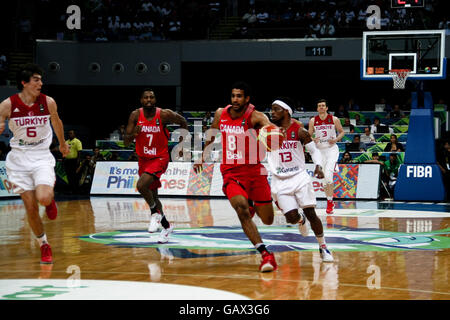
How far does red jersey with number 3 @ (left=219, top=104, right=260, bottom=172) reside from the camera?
25.4 ft

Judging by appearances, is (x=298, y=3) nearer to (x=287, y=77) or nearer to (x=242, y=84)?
(x=287, y=77)

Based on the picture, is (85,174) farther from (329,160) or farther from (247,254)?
(247,254)

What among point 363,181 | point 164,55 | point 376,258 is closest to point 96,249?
point 376,258

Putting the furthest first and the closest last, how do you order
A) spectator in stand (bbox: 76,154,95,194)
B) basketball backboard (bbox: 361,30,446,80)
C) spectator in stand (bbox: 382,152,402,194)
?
spectator in stand (bbox: 76,154,95,194)
spectator in stand (bbox: 382,152,402,194)
basketball backboard (bbox: 361,30,446,80)

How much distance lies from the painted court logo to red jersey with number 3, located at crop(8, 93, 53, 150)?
2.22m

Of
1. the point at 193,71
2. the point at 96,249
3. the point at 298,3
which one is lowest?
the point at 96,249

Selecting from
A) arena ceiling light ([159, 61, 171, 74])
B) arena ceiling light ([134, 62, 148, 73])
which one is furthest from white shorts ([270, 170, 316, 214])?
arena ceiling light ([134, 62, 148, 73])

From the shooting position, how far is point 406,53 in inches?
694

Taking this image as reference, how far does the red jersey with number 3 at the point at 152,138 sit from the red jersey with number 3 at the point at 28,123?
7.62ft

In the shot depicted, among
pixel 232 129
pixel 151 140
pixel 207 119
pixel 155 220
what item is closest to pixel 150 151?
pixel 151 140

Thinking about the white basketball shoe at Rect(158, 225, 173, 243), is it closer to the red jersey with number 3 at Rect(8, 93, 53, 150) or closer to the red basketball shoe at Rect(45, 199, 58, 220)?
the red basketball shoe at Rect(45, 199, 58, 220)

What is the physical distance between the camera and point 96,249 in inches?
356

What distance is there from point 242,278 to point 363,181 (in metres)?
12.5

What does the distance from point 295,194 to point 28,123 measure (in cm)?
325
